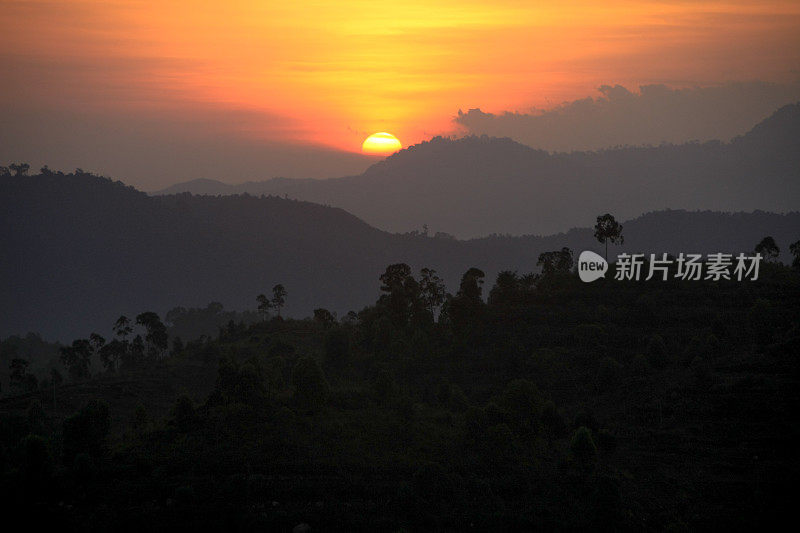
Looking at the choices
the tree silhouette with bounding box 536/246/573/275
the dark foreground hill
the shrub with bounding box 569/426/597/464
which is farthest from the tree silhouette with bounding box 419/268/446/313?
the shrub with bounding box 569/426/597/464

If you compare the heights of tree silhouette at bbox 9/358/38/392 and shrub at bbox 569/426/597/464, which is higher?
shrub at bbox 569/426/597/464

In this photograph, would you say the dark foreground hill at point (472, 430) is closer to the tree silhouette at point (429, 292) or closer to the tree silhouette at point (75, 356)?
the tree silhouette at point (429, 292)

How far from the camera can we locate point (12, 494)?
163 ft

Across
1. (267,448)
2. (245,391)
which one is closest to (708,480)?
(267,448)

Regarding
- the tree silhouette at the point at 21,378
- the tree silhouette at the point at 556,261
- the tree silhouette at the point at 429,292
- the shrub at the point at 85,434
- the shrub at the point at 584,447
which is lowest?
the tree silhouette at the point at 21,378

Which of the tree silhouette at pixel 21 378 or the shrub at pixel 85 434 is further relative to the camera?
the tree silhouette at pixel 21 378

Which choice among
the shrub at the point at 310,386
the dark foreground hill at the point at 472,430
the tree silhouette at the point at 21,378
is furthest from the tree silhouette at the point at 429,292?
the tree silhouette at the point at 21,378

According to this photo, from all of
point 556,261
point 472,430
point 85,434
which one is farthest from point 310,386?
point 556,261

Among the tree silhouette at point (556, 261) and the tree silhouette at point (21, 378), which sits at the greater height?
the tree silhouette at point (556, 261)

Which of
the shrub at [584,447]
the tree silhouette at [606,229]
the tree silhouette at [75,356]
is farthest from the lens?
the tree silhouette at [75,356]

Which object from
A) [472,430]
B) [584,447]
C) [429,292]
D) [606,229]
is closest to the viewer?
[584,447]

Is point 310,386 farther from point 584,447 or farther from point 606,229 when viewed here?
point 606,229

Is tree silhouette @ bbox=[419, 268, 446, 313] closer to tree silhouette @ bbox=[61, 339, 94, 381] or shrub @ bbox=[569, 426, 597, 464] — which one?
tree silhouette @ bbox=[61, 339, 94, 381]

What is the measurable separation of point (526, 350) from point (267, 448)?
36.5 m
